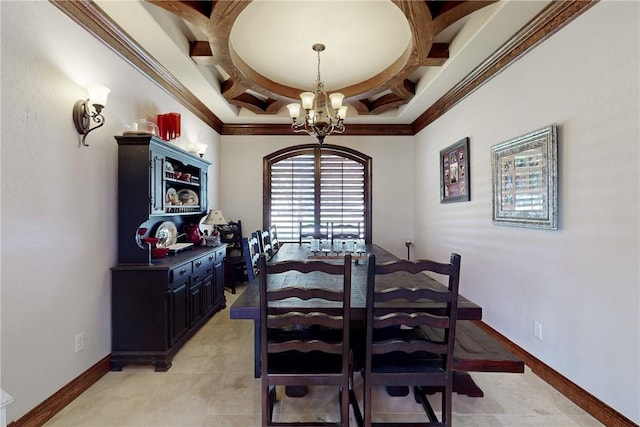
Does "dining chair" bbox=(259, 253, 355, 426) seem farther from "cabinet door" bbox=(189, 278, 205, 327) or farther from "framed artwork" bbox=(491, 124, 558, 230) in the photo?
"framed artwork" bbox=(491, 124, 558, 230)

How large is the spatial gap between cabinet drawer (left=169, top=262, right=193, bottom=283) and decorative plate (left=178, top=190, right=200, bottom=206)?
100 cm

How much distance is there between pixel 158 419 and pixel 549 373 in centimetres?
278

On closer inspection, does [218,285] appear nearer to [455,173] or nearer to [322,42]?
[322,42]

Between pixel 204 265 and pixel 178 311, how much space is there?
0.69 meters

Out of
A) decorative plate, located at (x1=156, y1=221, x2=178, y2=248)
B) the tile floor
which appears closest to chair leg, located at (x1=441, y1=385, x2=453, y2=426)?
the tile floor

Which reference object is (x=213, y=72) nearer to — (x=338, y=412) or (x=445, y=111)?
(x=445, y=111)

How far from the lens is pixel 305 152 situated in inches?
217

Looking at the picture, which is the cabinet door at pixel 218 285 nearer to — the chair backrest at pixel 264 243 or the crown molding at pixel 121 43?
the chair backrest at pixel 264 243

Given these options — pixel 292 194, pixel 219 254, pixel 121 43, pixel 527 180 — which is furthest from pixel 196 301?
pixel 527 180

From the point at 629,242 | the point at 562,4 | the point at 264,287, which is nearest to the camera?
the point at 264,287

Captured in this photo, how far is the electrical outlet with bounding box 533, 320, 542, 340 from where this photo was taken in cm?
250

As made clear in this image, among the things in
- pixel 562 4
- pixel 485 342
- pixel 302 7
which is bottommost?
pixel 485 342

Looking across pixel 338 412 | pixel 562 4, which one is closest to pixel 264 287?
pixel 338 412

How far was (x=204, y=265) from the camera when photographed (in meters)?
3.48
